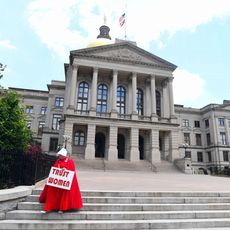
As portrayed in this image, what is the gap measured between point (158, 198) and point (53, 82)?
3870cm

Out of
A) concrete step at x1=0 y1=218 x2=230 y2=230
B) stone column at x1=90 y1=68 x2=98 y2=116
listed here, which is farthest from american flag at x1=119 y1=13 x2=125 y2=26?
concrete step at x1=0 y1=218 x2=230 y2=230

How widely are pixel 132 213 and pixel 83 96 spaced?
2983cm

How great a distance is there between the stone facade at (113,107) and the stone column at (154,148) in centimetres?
15

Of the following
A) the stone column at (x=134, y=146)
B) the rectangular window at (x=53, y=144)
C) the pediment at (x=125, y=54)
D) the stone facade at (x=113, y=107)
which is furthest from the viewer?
the rectangular window at (x=53, y=144)

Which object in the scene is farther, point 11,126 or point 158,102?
point 158,102

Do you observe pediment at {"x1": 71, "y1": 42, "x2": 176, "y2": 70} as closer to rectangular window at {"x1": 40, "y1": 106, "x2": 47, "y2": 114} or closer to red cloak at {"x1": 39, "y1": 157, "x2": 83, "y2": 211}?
rectangular window at {"x1": 40, "y1": 106, "x2": 47, "y2": 114}

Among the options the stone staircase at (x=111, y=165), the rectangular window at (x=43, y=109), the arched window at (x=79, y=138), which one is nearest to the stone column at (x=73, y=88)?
the arched window at (x=79, y=138)

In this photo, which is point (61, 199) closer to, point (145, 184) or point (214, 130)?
point (145, 184)

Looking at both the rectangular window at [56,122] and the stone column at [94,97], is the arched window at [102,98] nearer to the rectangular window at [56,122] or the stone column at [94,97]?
the stone column at [94,97]

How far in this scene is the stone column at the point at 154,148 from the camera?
29.1m

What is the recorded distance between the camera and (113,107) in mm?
30516

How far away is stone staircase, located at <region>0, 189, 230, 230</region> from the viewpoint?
4.69m

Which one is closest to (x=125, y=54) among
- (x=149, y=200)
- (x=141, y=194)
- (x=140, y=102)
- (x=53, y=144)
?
(x=140, y=102)

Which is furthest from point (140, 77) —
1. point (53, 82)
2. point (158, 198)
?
point (158, 198)
